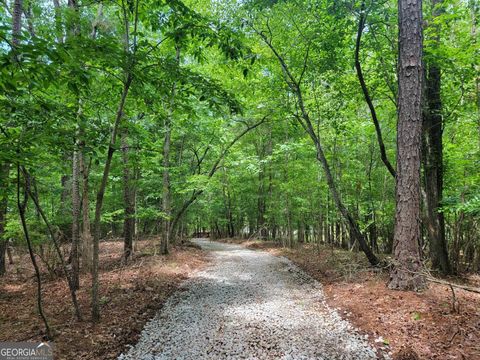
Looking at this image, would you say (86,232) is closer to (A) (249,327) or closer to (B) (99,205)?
(B) (99,205)

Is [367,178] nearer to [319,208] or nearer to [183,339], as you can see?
[319,208]

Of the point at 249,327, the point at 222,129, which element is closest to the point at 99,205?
the point at 249,327

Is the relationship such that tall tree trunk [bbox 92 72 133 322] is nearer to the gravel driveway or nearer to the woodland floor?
the gravel driveway

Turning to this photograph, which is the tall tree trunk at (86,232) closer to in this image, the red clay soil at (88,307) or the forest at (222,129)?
the forest at (222,129)

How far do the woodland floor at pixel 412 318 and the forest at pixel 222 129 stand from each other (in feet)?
0.11

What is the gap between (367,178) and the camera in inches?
459

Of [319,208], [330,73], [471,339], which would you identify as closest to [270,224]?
[319,208]

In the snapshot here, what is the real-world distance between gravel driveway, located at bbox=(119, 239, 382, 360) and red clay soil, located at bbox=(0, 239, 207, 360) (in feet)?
1.08

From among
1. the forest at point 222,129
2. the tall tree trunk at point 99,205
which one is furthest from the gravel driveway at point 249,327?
the tall tree trunk at point 99,205

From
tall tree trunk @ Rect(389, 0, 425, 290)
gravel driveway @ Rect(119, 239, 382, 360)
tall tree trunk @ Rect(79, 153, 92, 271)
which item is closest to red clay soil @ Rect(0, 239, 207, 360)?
gravel driveway @ Rect(119, 239, 382, 360)

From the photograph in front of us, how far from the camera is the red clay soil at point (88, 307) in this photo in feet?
13.0

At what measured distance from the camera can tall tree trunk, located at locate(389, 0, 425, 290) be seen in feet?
17.7

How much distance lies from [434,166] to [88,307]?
28.8ft

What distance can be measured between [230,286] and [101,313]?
3.42 m
